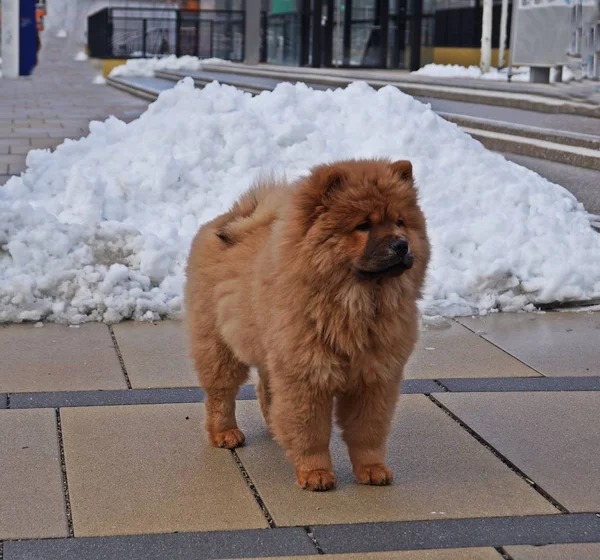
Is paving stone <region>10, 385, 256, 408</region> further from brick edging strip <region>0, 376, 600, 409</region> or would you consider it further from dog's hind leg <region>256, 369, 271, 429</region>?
dog's hind leg <region>256, 369, 271, 429</region>

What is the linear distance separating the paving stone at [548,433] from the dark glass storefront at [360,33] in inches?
961

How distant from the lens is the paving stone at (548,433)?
412cm

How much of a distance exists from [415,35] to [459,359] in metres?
24.2

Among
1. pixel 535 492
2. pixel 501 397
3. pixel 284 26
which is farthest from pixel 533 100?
pixel 284 26

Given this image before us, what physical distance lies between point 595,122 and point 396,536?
936 cm

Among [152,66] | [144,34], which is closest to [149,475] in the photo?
[152,66]

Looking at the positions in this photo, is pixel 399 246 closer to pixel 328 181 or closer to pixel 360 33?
pixel 328 181

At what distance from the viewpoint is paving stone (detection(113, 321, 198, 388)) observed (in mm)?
5398

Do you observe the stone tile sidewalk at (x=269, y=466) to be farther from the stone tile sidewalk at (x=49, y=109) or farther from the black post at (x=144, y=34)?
the black post at (x=144, y=34)

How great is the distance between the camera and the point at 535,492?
4039 millimetres

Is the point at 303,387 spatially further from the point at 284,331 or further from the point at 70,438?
the point at 70,438

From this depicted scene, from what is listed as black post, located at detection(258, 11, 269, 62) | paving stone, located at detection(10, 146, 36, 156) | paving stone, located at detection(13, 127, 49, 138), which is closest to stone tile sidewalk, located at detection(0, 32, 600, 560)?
paving stone, located at detection(10, 146, 36, 156)

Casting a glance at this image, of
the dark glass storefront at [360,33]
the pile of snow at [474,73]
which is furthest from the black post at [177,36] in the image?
the pile of snow at [474,73]

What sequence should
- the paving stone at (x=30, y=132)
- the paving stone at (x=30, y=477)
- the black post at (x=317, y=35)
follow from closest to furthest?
the paving stone at (x=30, y=477), the paving stone at (x=30, y=132), the black post at (x=317, y=35)
